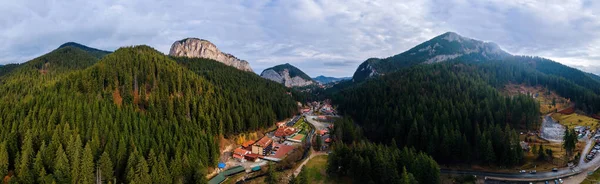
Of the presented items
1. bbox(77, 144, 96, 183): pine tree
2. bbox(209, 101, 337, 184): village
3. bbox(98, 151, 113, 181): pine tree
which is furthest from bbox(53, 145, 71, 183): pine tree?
bbox(209, 101, 337, 184): village

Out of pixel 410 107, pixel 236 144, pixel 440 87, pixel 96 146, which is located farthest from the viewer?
pixel 440 87

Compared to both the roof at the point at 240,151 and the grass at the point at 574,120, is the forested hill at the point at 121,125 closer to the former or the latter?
the roof at the point at 240,151

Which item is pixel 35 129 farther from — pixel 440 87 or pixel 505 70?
pixel 505 70

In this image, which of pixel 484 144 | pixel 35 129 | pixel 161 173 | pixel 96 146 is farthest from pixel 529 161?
pixel 35 129

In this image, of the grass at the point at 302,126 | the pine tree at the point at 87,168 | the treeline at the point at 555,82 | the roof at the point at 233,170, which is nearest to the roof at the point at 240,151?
the roof at the point at 233,170

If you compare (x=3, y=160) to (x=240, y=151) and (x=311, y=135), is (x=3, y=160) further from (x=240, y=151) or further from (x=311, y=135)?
(x=311, y=135)

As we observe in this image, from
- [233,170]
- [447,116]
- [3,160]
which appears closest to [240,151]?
[233,170]
